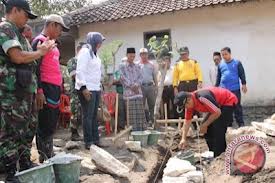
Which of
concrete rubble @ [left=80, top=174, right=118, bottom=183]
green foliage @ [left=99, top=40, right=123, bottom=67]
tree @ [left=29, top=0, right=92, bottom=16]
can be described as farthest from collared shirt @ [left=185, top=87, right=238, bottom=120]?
tree @ [left=29, top=0, right=92, bottom=16]

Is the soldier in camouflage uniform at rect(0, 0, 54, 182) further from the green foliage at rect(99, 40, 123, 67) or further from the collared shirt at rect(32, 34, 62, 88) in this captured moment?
the green foliage at rect(99, 40, 123, 67)

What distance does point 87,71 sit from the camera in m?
6.25

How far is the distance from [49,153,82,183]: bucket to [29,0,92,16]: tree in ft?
63.2

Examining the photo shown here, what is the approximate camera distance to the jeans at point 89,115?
20.1 ft

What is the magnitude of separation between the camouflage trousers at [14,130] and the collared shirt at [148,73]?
522 centimetres

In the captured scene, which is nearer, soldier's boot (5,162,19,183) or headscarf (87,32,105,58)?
soldier's boot (5,162,19,183)

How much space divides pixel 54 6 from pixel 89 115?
20.4m

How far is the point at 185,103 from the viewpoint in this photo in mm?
5586

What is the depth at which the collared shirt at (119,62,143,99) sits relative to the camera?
821cm

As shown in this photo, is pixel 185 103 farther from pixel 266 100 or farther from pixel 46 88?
pixel 266 100

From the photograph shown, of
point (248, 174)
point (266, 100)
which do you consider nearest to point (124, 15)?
point (266, 100)

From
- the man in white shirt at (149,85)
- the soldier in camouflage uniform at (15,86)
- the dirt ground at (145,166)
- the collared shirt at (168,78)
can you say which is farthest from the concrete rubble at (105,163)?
the collared shirt at (168,78)

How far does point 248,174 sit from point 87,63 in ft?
9.04

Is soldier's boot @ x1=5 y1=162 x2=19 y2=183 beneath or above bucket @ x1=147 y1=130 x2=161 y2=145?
above
